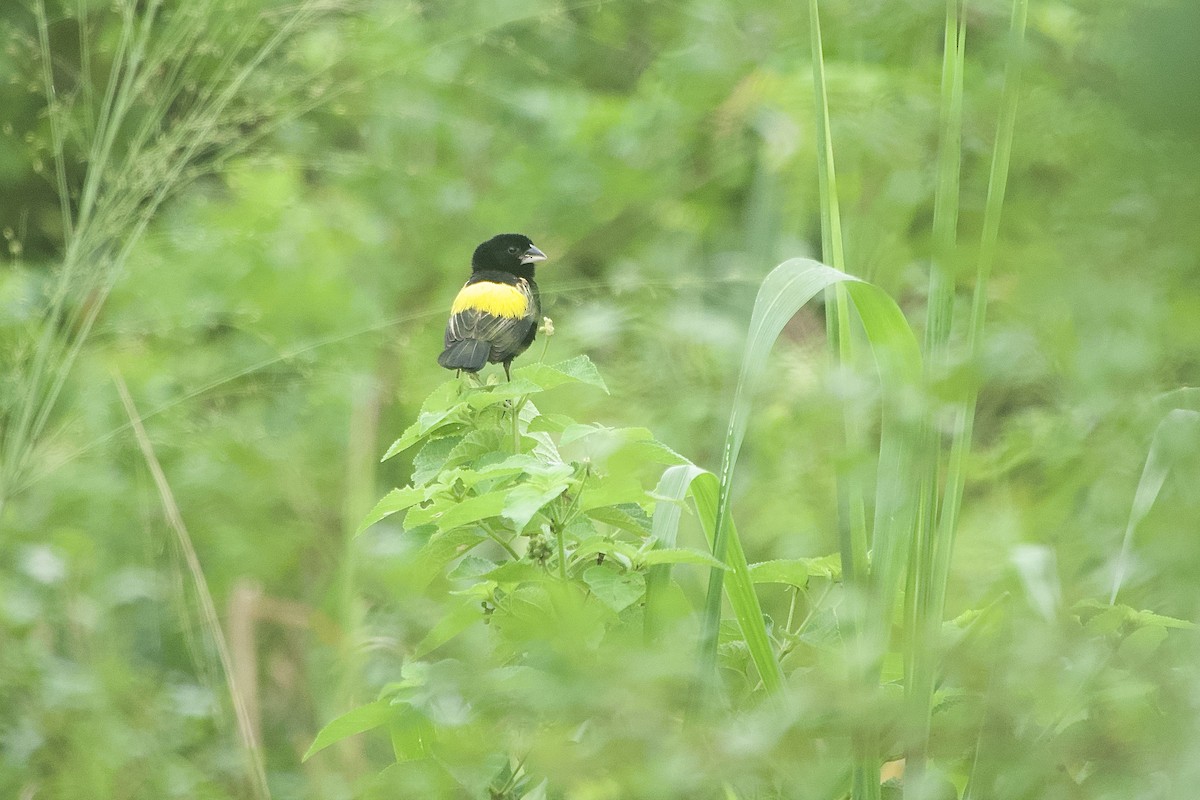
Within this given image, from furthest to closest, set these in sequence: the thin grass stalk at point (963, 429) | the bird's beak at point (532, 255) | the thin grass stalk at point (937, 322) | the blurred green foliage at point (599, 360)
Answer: the bird's beak at point (532, 255) → the thin grass stalk at point (937, 322) → the thin grass stalk at point (963, 429) → the blurred green foliage at point (599, 360)

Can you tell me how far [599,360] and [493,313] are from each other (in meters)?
0.87

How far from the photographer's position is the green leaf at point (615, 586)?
0.81 meters

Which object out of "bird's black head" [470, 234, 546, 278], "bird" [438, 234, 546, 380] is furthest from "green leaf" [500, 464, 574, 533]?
"bird's black head" [470, 234, 546, 278]

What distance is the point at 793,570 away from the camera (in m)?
0.91

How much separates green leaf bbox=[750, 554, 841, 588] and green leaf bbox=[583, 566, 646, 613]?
115mm

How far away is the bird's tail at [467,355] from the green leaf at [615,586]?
0.79 m

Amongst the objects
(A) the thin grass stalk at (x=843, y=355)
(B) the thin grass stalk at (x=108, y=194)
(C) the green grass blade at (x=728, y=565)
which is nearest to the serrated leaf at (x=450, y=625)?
(C) the green grass blade at (x=728, y=565)

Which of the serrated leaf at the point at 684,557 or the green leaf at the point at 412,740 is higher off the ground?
the serrated leaf at the point at 684,557

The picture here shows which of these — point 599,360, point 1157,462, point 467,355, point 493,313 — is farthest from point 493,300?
point 1157,462

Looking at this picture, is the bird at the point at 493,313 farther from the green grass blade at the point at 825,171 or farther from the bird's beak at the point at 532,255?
the green grass blade at the point at 825,171

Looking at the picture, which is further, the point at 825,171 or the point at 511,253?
the point at 511,253

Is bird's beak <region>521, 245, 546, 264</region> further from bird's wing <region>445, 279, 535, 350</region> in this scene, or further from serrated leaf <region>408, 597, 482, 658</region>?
serrated leaf <region>408, 597, 482, 658</region>

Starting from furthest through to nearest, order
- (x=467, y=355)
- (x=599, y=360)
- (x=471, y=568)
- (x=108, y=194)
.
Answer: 1. (x=599, y=360)
2. (x=108, y=194)
3. (x=467, y=355)
4. (x=471, y=568)

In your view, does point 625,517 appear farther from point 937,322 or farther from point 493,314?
point 493,314
